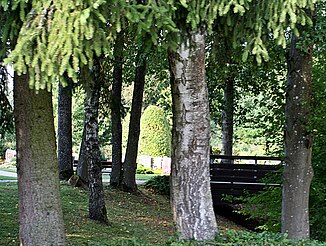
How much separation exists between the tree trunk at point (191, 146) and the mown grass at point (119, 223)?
319 millimetres

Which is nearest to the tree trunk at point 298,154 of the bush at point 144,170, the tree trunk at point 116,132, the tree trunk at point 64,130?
the tree trunk at point 64,130

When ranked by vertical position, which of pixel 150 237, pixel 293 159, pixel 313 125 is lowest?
pixel 150 237

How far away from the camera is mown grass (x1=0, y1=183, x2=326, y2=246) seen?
526cm

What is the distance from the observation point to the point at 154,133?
29375mm

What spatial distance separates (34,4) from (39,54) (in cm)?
38

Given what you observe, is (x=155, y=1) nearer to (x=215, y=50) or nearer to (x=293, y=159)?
(x=215, y=50)

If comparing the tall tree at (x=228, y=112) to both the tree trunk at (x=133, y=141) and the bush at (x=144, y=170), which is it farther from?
the bush at (x=144, y=170)

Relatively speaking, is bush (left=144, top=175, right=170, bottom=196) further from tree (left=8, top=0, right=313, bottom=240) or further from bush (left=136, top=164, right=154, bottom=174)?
tree (left=8, top=0, right=313, bottom=240)

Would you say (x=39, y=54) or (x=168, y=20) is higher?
(x=168, y=20)

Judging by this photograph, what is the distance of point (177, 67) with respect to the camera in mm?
5289

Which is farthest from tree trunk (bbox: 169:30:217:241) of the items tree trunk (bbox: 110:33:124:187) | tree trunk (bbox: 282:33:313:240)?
tree trunk (bbox: 110:33:124:187)

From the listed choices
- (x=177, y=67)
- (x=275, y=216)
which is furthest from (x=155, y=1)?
(x=275, y=216)

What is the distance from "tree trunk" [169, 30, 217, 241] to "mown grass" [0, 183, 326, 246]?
32 centimetres

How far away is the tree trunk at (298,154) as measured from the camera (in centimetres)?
720
